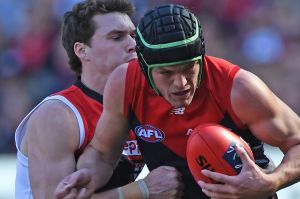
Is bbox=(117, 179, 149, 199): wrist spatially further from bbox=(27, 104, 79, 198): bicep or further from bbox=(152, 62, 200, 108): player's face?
bbox=(152, 62, 200, 108): player's face

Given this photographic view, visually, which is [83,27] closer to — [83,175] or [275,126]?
[83,175]

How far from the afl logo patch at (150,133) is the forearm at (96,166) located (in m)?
0.25

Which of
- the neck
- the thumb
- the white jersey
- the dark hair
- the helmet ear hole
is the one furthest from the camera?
the dark hair

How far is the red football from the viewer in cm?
371

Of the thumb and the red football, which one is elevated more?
the red football

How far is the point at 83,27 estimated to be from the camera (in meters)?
5.10

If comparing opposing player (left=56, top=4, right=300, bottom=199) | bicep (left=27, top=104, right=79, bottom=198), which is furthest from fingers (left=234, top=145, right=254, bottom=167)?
bicep (left=27, top=104, right=79, bottom=198)

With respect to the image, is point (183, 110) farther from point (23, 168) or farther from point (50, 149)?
point (23, 168)

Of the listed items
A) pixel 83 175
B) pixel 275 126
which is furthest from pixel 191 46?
pixel 83 175

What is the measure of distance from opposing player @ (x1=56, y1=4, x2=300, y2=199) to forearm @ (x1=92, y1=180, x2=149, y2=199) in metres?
0.11

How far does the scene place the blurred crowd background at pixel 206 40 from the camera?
28.4 feet

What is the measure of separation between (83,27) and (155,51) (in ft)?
4.59

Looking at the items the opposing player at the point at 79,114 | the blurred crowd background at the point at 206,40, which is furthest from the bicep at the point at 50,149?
the blurred crowd background at the point at 206,40

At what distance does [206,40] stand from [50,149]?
456 centimetres
